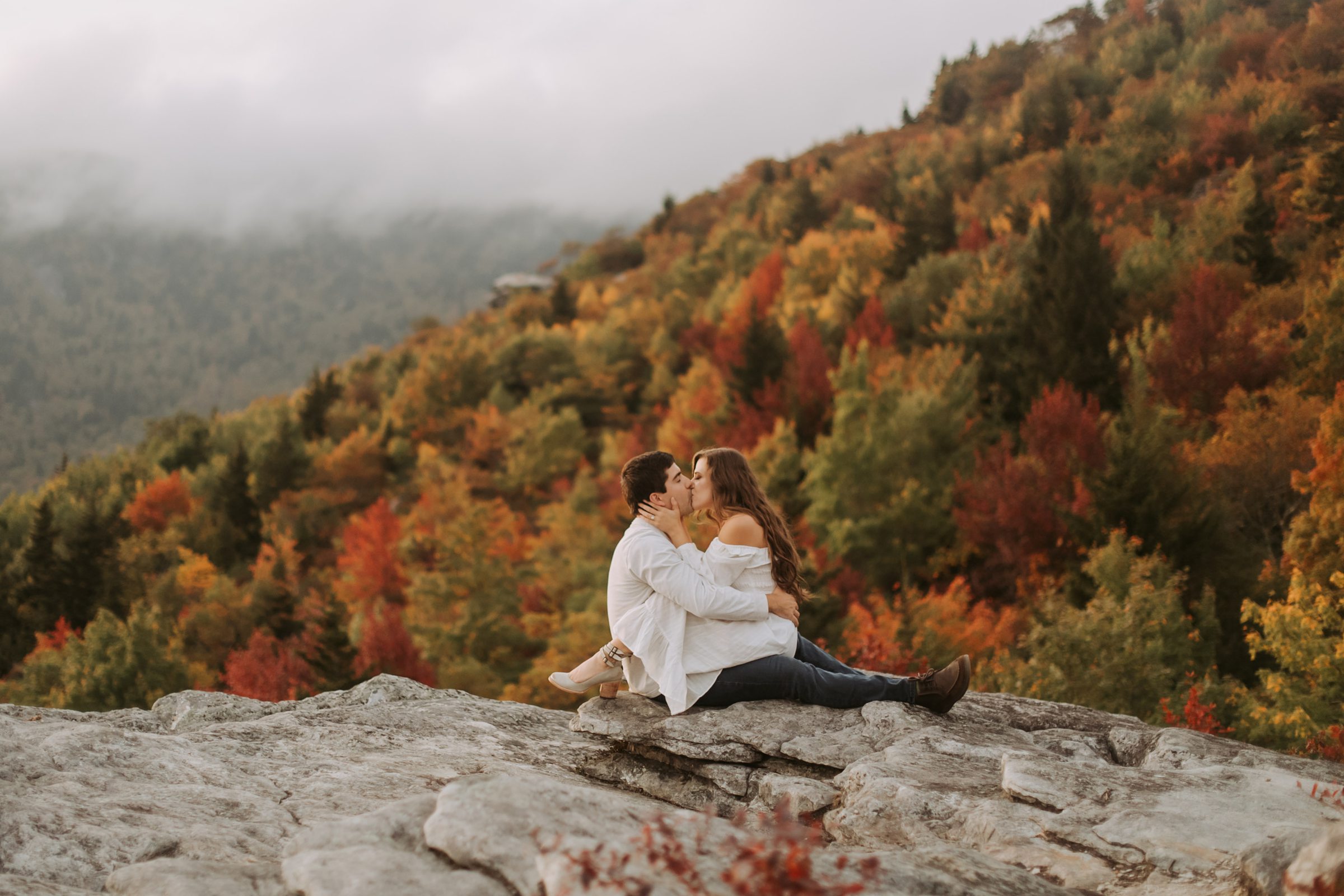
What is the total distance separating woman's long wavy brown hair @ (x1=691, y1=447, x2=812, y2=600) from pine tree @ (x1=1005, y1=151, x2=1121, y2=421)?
954 inches

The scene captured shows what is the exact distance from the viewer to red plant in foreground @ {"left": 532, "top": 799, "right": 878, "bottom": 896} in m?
2.59

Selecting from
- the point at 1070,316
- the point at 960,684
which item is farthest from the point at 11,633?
the point at 960,684

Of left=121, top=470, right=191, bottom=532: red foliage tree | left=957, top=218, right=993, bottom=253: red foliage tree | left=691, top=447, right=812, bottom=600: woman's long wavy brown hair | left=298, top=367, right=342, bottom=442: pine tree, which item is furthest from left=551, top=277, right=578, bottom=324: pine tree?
left=691, top=447, right=812, bottom=600: woman's long wavy brown hair

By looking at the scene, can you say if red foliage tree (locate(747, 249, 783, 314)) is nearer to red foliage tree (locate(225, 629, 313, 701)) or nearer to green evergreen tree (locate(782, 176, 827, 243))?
green evergreen tree (locate(782, 176, 827, 243))

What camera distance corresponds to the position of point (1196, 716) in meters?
12.0

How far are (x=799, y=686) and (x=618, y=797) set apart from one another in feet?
7.28

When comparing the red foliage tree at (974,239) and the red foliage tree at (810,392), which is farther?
the red foliage tree at (974,239)

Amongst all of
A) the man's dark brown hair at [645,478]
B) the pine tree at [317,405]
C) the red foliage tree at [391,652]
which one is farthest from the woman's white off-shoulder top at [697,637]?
the pine tree at [317,405]

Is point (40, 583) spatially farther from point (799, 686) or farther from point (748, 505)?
point (799, 686)

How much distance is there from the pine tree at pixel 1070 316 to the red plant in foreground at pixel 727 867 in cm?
2723

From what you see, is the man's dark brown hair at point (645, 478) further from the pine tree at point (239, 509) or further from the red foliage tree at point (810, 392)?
the pine tree at point (239, 509)

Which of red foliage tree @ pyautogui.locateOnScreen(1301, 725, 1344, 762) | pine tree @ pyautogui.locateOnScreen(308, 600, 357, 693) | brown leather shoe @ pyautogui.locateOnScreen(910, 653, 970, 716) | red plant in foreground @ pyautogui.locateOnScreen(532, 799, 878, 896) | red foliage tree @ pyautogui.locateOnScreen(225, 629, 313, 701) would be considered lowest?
red foliage tree @ pyautogui.locateOnScreen(225, 629, 313, 701)

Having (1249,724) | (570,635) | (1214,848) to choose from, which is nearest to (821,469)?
(570,635)

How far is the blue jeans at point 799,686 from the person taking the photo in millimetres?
5898
